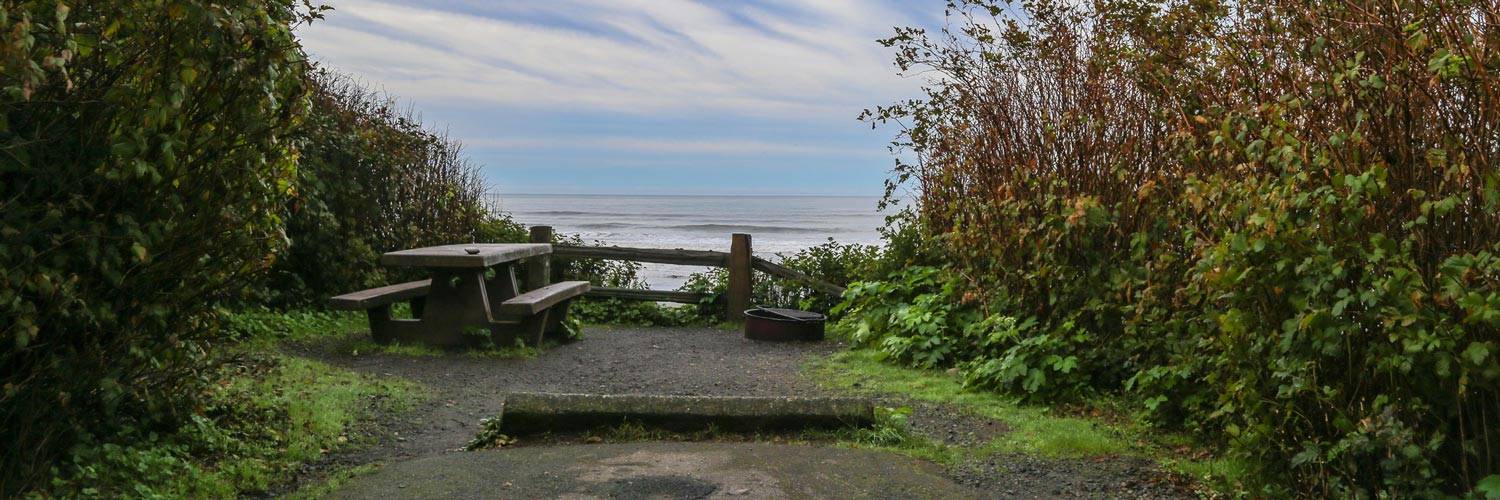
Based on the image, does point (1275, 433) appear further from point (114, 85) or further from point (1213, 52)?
point (114, 85)


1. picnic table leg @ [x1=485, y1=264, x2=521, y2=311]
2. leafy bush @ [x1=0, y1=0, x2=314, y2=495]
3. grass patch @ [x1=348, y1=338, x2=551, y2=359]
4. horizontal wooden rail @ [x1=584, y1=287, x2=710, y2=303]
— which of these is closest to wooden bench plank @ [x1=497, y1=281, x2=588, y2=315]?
picnic table leg @ [x1=485, y1=264, x2=521, y2=311]

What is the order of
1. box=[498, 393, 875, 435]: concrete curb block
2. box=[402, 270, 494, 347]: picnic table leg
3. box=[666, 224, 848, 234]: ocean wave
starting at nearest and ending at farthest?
box=[498, 393, 875, 435]: concrete curb block < box=[402, 270, 494, 347]: picnic table leg < box=[666, 224, 848, 234]: ocean wave

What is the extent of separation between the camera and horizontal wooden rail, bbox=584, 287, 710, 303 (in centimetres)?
1441

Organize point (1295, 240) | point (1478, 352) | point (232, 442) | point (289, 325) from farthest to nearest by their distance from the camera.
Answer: point (289, 325), point (232, 442), point (1295, 240), point (1478, 352)

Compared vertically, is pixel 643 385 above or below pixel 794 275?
below

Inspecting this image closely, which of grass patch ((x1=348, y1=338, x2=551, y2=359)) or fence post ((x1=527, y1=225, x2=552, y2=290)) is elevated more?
fence post ((x1=527, y1=225, x2=552, y2=290))

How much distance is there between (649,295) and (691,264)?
0.65 meters

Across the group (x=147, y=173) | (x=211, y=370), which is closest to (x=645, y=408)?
(x=211, y=370)

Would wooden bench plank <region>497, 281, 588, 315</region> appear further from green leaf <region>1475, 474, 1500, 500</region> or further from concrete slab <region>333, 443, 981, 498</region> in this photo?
green leaf <region>1475, 474, 1500, 500</region>

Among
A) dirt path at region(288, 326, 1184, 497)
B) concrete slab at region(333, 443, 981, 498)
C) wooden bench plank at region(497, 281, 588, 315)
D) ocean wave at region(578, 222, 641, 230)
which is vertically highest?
ocean wave at region(578, 222, 641, 230)

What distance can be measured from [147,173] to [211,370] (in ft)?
5.09

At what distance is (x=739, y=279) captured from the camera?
14.1 meters

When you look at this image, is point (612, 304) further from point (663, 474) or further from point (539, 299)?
point (663, 474)

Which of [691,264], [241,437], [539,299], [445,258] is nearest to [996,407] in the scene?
[241,437]
